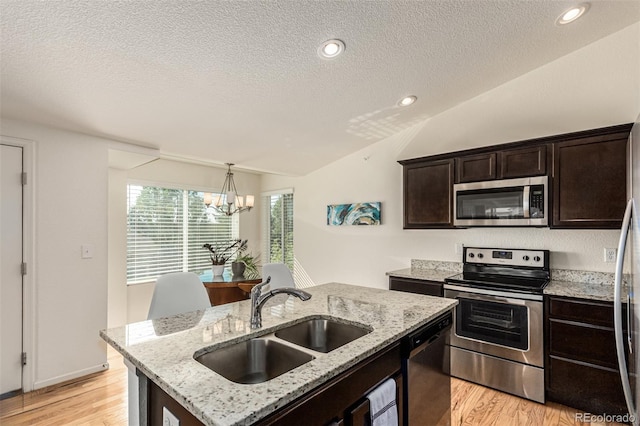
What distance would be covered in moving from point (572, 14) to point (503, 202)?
4.90 feet

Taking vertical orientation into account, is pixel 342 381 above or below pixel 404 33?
below

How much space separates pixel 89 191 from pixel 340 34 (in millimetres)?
2686

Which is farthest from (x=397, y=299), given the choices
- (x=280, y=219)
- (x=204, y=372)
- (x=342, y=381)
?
(x=280, y=219)

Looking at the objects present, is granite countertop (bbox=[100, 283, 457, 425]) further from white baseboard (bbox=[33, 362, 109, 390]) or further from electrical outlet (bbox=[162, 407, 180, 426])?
white baseboard (bbox=[33, 362, 109, 390])

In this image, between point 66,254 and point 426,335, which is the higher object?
point 66,254

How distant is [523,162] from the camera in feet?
9.70

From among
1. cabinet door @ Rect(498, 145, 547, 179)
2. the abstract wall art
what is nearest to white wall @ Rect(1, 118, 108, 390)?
the abstract wall art

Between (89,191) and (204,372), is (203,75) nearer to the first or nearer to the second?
(89,191)

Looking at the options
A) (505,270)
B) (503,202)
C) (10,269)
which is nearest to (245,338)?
(10,269)

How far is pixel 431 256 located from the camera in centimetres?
379

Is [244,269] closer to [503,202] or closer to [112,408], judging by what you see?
[112,408]

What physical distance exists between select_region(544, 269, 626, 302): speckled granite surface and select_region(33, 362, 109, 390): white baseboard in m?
4.00

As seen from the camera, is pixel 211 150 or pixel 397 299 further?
pixel 211 150

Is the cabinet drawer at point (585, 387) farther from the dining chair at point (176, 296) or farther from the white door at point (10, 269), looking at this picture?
the white door at point (10, 269)
